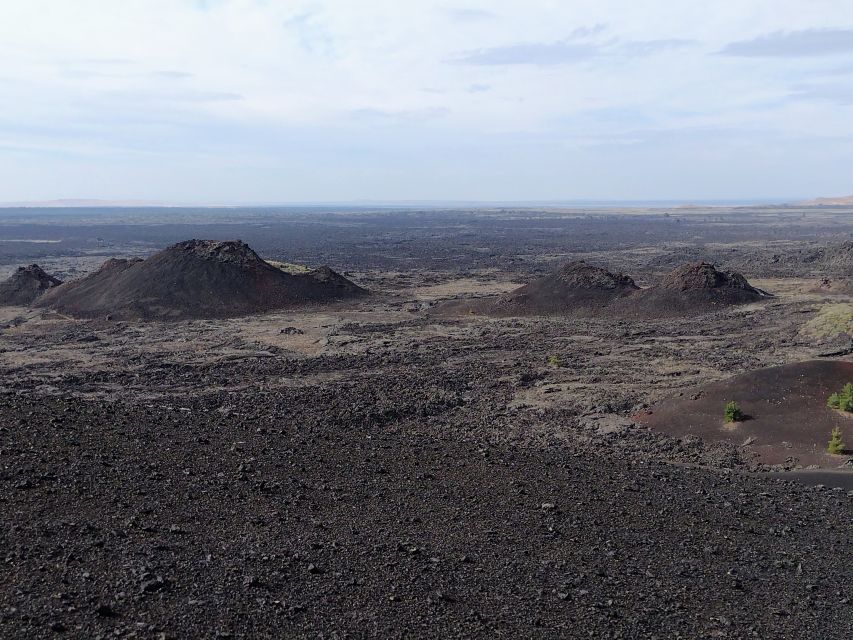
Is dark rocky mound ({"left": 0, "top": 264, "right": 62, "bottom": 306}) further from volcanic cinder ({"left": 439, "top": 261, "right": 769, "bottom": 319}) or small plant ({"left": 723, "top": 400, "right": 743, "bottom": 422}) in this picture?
small plant ({"left": 723, "top": 400, "right": 743, "bottom": 422})

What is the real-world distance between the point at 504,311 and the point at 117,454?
90.1 feet

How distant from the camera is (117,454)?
1312 cm

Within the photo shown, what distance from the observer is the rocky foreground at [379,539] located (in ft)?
27.5

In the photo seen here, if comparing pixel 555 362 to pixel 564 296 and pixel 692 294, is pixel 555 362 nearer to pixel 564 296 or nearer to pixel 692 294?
pixel 564 296

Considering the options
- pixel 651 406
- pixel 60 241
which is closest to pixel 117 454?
pixel 651 406

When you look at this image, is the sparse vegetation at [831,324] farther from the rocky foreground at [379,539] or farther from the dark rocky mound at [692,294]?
the rocky foreground at [379,539]

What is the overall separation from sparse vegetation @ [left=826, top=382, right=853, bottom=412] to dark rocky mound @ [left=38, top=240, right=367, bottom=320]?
91.9 feet

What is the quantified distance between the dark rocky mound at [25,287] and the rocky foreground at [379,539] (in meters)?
30.9

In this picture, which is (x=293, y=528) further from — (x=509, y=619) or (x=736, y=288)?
(x=736, y=288)

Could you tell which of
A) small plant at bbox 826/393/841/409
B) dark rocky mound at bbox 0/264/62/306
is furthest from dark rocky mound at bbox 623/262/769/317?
dark rocky mound at bbox 0/264/62/306

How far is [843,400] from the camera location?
17.6 metres

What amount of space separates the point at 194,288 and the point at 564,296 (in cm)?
1938

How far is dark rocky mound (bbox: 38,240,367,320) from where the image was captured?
38719mm

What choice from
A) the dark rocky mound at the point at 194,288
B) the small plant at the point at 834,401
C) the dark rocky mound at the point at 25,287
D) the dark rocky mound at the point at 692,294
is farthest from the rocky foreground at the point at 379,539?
the dark rocky mound at the point at 25,287
